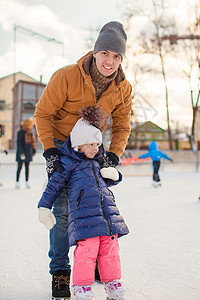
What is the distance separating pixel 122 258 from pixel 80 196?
97 cm

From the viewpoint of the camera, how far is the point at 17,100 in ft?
79.3

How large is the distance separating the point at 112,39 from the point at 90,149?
611 mm

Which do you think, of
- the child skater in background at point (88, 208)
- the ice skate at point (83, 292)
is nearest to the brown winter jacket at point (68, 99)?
the child skater in background at point (88, 208)

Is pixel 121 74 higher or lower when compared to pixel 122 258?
higher

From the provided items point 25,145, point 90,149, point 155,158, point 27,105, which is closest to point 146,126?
point 27,105

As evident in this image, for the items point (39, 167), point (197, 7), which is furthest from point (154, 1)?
point (39, 167)

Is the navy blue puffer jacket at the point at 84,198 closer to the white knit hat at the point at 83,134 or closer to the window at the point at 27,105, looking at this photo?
the white knit hat at the point at 83,134

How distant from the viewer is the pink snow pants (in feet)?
5.07

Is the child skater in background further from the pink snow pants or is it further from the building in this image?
the building

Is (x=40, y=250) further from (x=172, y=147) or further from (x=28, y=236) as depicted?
(x=172, y=147)

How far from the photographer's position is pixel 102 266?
160cm

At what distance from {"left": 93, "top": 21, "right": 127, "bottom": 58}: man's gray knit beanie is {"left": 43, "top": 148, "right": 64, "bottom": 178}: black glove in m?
0.61

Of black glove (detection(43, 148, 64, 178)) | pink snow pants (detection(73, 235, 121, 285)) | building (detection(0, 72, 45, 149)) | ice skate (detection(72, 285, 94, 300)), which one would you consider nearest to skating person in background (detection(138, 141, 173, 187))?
black glove (detection(43, 148, 64, 178))

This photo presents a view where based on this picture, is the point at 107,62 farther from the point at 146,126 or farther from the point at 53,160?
the point at 146,126
